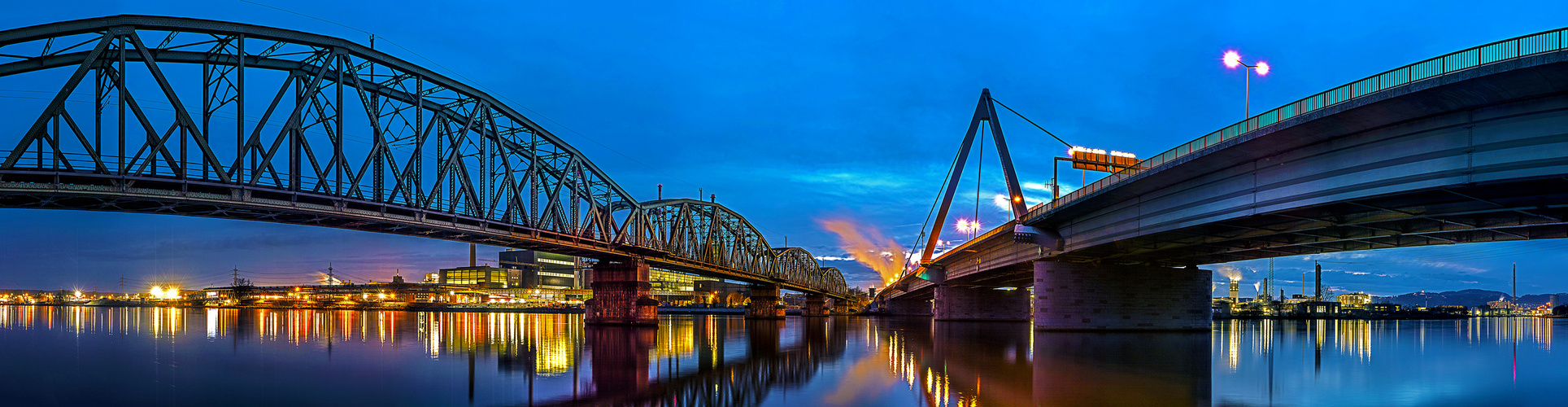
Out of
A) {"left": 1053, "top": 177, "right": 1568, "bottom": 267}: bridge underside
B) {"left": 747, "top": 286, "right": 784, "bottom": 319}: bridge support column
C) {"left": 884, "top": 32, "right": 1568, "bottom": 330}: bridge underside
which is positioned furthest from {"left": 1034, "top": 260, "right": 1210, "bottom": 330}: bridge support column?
{"left": 747, "top": 286, "right": 784, "bottom": 319}: bridge support column

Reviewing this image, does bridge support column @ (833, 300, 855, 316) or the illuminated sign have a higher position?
the illuminated sign

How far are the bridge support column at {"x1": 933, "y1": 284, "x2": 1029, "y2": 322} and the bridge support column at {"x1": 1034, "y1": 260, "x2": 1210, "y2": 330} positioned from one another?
1620 inches

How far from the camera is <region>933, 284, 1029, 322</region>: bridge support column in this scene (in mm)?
102750

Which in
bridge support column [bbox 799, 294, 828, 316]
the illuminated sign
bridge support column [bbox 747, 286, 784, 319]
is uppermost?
the illuminated sign

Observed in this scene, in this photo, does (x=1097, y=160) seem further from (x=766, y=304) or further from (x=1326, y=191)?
(x=766, y=304)

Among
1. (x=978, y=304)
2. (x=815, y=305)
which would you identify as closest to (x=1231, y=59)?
(x=978, y=304)

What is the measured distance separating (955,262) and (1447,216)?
5840 centimetres

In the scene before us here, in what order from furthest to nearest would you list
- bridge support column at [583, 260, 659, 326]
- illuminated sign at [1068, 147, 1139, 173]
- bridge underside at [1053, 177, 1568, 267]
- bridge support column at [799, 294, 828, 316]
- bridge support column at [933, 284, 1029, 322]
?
1. bridge support column at [799, 294, 828, 316]
2. bridge support column at [933, 284, 1029, 322]
3. bridge support column at [583, 260, 659, 326]
4. illuminated sign at [1068, 147, 1139, 173]
5. bridge underside at [1053, 177, 1568, 267]

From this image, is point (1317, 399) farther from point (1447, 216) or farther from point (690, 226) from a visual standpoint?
point (690, 226)

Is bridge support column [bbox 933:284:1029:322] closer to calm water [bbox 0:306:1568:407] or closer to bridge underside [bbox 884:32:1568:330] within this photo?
bridge underside [bbox 884:32:1568:330]

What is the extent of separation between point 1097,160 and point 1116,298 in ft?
41.5

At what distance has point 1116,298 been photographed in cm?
6019

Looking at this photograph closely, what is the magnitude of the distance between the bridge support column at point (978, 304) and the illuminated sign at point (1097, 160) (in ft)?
167

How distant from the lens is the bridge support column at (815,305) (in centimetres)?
14388
